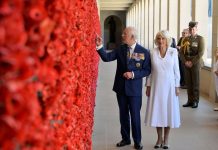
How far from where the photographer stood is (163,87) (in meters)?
5.65

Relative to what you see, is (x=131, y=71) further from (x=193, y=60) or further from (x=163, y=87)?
(x=193, y=60)

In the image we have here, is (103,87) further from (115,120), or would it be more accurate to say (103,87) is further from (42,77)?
(42,77)

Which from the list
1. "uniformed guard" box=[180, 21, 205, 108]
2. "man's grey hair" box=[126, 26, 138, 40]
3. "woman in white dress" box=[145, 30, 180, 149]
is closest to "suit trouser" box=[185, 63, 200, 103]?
"uniformed guard" box=[180, 21, 205, 108]

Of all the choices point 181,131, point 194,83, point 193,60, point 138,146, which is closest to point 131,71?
point 138,146

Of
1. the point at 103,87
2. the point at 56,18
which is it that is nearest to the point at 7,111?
the point at 56,18

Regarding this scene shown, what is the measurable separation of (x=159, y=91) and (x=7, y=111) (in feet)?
15.8

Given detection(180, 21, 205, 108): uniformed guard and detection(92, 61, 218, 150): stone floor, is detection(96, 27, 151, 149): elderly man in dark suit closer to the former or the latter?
→ detection(92, 61, 218, 150): stone floor

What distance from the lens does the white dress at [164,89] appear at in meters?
5.63

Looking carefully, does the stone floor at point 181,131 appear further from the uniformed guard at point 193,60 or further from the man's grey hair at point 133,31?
the man's grey hair at point 133,31

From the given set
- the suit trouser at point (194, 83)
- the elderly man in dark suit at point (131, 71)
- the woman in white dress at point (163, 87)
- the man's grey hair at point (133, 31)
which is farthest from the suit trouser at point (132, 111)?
the suit trouser at point (194, 83)

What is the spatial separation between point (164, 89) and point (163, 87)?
0.03 m

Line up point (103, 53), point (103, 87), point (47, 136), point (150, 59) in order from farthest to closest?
point (103, 87), point (150, 59), point (103, 53), point (47, 136)

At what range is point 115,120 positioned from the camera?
790cm

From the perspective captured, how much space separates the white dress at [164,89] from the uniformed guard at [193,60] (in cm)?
381
